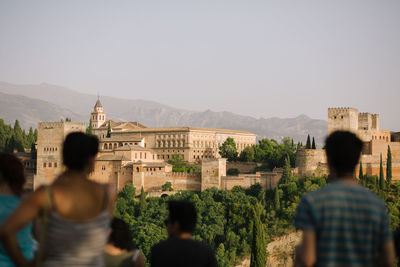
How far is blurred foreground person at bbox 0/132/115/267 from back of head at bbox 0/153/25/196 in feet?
2.48

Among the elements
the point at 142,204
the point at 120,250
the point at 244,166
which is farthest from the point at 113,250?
the point at 244,166

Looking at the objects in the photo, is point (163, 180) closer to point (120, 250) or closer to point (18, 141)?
point (18, 141)

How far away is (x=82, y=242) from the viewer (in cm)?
470

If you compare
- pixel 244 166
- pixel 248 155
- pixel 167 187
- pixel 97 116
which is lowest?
pixel 167 187

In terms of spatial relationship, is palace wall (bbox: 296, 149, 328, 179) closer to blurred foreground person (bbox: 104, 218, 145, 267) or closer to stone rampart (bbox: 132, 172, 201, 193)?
stone rampart (bbox: 132, 172, 201, 193)

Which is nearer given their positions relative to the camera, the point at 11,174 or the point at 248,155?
the point at 11,174

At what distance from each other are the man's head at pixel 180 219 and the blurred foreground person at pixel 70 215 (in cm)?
82

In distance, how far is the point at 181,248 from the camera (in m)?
5.30

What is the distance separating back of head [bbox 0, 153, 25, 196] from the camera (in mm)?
5305

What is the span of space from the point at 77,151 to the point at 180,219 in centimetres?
130

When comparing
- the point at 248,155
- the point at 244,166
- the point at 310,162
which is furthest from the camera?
the point at 248,155

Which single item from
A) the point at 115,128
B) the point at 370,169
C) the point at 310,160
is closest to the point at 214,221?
the point at 310,160

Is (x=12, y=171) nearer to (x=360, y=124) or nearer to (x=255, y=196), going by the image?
(x=255, y=196)

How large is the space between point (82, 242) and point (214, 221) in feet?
147
